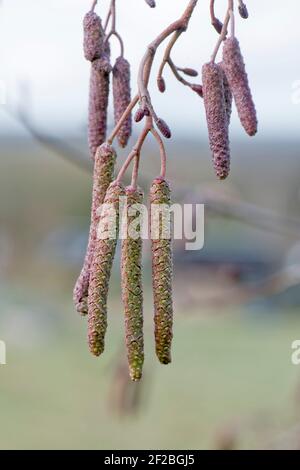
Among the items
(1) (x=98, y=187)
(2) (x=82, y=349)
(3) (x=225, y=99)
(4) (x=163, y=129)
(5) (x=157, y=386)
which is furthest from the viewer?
(2) (x=82, y=349)

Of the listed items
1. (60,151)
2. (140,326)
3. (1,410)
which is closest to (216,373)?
(1,410)

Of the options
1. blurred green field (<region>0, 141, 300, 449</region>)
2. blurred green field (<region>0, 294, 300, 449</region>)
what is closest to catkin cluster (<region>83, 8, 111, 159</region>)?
blurred green field (<region>0, 141, 300, 449</region>)

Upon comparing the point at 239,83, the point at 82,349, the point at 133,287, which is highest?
the point at 82,349

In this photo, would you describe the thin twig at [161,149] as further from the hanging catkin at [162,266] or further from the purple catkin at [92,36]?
the purple catkin at [92,36]

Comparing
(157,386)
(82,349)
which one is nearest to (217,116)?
(157,386)

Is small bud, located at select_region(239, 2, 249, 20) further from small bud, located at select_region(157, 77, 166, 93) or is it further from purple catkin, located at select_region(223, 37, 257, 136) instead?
small bud, located at select_region(157, 77, 166, 93)

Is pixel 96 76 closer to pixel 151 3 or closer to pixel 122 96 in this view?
pixel 122 96
